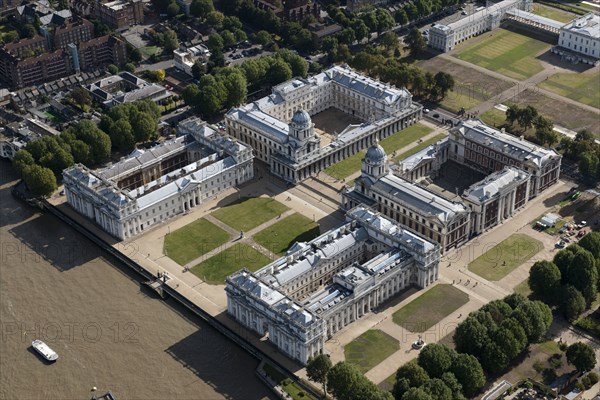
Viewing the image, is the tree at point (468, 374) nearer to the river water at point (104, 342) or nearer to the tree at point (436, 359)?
the tree at point (436, 359)

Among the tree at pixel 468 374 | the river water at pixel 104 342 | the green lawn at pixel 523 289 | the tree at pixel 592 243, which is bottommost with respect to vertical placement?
the green lawn at pixel 523 289

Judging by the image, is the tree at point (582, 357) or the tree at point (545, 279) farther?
the tree at point (545, 279)

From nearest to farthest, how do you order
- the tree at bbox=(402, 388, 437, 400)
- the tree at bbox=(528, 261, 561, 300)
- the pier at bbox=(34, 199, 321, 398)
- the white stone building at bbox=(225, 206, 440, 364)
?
the tree at bbox=(402, 388, 437, 400) < the pier at bbox=(34, 199, 321, 398) < the white stone building at bbox=(225, 206, 440, 364) < the tree at bbox=(528, 261, 561, 300)

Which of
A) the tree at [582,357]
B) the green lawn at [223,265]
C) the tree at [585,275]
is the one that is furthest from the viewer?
the green lawn at [223,265]

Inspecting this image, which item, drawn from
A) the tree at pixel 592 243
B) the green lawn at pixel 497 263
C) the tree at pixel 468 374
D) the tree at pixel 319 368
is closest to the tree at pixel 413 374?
the tree at pixel 468 374

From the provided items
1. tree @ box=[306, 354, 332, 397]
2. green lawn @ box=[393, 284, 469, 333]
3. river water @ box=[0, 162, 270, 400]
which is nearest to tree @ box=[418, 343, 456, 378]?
green lawn @ box=[393, 284, 469, 333]

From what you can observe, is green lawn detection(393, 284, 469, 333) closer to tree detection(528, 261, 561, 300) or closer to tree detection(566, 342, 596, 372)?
tree detection(528, 261, 561, 300)

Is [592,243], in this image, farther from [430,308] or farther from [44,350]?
[44,350]
